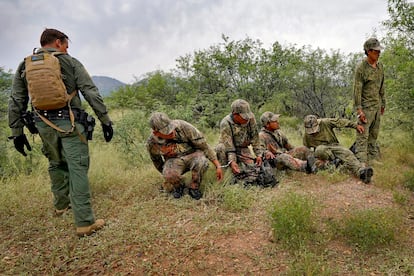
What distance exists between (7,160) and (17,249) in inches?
118

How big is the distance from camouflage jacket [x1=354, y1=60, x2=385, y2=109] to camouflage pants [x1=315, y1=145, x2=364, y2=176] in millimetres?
724

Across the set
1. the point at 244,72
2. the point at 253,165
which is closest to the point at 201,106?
the point at 244,72

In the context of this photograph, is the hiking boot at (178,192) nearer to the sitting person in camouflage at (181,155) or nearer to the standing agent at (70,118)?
the sitting person in camouflage at (181,155)

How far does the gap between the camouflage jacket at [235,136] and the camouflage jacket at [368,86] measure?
5.48ft

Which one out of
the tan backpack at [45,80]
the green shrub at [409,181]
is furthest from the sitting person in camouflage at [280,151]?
the tan backpack at [45,80]

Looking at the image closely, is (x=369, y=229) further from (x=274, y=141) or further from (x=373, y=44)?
(x=373, y=44)

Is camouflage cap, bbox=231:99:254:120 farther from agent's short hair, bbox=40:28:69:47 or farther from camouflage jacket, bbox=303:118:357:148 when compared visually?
agent's short hair, bbox=40:28:69:47

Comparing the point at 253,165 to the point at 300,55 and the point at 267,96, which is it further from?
the point at 300,55

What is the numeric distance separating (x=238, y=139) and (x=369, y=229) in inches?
95.0

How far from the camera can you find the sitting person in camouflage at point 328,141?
186 inches

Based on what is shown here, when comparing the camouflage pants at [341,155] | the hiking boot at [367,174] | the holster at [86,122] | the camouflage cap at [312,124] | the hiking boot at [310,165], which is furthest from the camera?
the camouflage cap at [312,124]

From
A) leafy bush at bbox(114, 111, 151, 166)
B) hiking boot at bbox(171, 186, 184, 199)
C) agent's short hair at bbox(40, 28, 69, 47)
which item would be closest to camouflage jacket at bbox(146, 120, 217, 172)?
hiking boot at bbox(171, 186, 184, 199)

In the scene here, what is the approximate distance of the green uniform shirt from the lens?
312 centimetres

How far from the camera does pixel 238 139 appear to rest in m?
4.80
